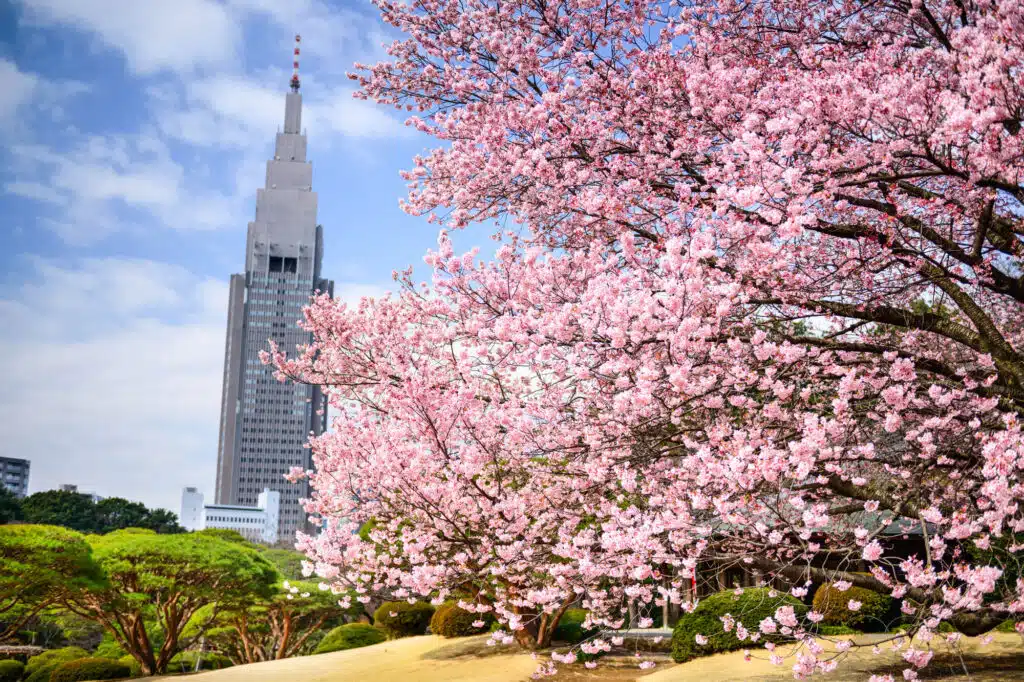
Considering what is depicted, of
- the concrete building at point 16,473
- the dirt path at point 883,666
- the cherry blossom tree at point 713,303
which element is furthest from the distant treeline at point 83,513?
the concrete building at point 16,473

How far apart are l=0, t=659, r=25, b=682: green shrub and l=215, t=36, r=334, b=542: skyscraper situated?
91.2 meters

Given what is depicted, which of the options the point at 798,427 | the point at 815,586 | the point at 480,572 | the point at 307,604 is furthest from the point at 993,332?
the point at 307,604

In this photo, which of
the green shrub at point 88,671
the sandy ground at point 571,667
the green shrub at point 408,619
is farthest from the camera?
the green shrub at point 408,619

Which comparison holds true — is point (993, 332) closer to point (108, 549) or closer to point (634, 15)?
point (634, 15)

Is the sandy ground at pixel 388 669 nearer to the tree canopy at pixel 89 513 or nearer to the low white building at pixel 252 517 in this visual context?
the tree canopy at pixel 89 513

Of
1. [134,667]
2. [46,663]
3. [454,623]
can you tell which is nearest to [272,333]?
[46,663]

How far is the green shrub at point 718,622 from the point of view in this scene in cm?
1302

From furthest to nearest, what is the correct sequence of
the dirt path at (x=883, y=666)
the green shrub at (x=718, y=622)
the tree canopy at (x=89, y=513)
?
the tree canopy at (x=89, y=513), the green shrub at (x=718, y=622), the dirt path at (x=883, y=666)

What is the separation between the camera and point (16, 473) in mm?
110812

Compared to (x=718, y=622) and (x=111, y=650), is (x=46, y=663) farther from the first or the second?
(x=718, y=622)

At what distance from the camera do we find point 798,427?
6.16m

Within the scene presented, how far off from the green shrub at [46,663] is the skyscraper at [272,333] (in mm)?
90347

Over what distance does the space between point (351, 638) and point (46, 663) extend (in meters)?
7.56

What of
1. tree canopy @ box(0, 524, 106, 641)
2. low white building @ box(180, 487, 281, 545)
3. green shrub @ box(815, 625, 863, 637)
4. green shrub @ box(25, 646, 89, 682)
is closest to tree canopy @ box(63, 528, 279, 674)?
tree canopy @ box(0, 524, 106, 641)
